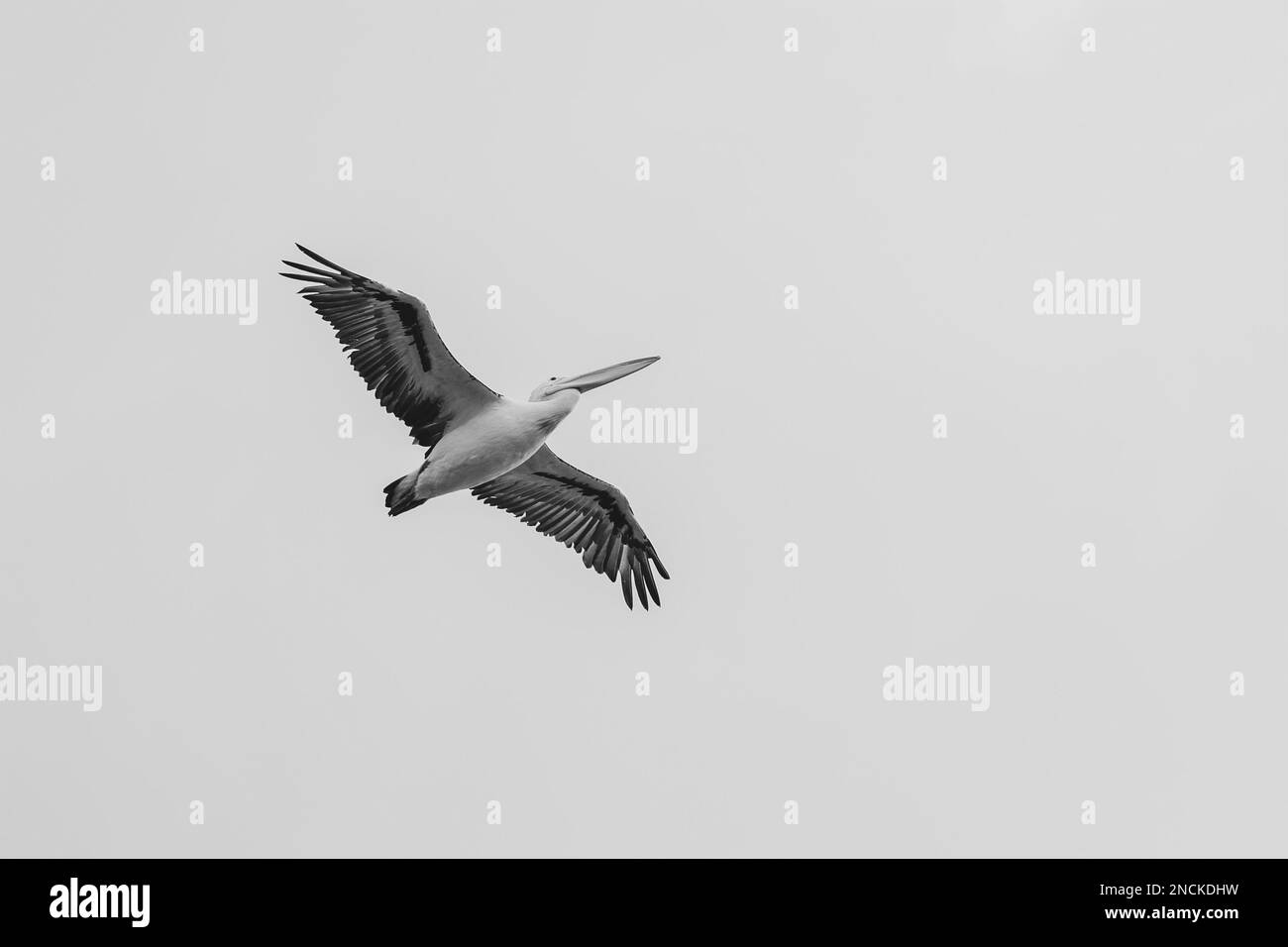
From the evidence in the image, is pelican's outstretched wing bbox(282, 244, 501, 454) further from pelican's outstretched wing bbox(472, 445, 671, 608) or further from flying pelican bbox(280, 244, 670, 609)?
pelican's outstretched wing bbox(472, 445, 671, 608)

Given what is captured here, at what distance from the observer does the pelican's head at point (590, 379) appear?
1482cm

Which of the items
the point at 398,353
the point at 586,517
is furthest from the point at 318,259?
the point at 586,517

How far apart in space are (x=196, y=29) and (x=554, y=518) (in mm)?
10436

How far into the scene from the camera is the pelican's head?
14.8 m

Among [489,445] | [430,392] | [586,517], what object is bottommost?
[586,517]

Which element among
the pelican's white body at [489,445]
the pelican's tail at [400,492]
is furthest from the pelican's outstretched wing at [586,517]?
the pelican's tail at [400,492]

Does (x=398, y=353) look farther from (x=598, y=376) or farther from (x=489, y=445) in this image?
(x=598, y=376)

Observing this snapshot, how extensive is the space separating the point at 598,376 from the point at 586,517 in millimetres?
1964

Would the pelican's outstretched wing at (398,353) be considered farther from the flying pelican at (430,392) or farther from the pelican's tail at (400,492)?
the pelican's tail at (400,492)

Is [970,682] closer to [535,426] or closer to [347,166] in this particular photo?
[347,166]

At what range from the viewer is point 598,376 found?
14.9 meters
